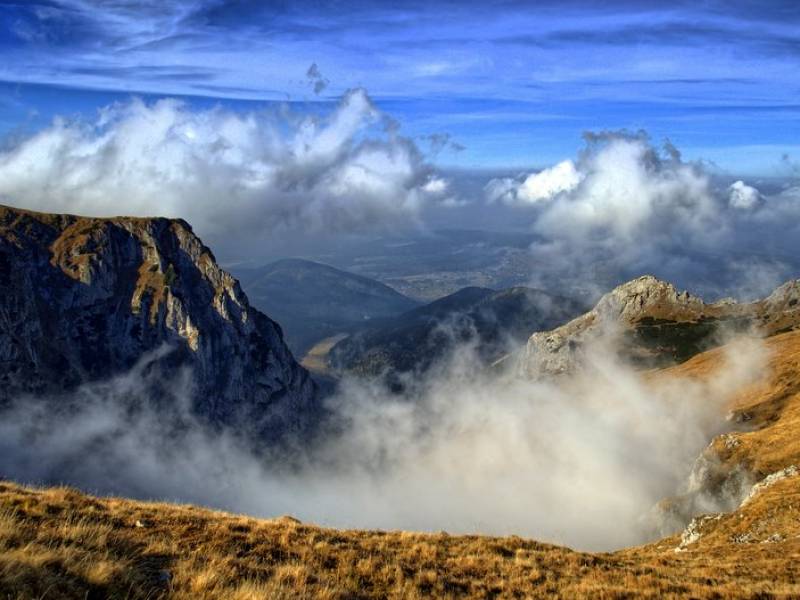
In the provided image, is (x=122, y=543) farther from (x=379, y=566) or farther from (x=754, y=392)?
(x=754, y=392)

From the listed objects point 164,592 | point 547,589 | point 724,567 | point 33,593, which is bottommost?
point 724,567

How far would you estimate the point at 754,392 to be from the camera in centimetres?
18625

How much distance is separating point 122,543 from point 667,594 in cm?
1898

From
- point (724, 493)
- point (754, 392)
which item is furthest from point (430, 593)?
point (754, 392)

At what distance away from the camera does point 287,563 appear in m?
19.6

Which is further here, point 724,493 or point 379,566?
point 724,493

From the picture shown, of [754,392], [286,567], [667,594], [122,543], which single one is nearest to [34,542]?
[122,543]

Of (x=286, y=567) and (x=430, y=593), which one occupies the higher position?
(x=286, y=567)

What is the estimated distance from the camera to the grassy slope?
515 inches

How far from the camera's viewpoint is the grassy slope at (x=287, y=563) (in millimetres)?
13078

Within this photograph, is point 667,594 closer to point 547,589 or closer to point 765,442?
point 547,589

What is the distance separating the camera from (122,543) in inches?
692

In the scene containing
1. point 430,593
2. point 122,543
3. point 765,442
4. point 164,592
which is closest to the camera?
point 164,592

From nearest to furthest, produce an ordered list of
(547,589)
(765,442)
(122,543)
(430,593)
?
(122,543), (430,593), (547,589), (765,442)
